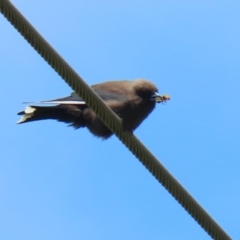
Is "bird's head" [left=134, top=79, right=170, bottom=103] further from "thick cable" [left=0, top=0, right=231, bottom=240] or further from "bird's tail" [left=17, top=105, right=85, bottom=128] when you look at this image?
"thick cable" [left=0, top=0, right=231, bottom=240]

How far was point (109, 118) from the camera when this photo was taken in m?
5.14

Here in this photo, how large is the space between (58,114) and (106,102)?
58 centimetres

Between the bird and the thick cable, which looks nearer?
the thick cable

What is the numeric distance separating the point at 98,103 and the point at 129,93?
3008 mm

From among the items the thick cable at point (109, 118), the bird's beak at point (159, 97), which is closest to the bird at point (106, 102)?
the bird's beak at point (159, 97)

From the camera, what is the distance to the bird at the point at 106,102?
25.2ft

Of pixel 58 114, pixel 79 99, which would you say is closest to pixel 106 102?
pixel 79 99

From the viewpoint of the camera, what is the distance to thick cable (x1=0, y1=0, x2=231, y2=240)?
445 centimetres

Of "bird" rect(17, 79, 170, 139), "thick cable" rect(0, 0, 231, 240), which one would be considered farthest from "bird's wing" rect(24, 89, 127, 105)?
"thick cable" rect(0, 0, 231, 240)

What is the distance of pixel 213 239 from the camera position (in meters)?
4.93

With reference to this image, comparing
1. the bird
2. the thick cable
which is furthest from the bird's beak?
the thick cable

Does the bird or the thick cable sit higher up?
the bird

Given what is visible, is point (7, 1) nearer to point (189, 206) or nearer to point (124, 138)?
point (124, 138)

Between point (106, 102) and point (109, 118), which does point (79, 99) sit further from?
point (109, 118)
